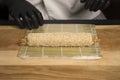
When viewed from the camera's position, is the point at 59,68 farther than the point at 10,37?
No

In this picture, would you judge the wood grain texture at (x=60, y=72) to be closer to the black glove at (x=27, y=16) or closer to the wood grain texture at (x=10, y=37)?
the wood grain texture at (x=10, y=37)

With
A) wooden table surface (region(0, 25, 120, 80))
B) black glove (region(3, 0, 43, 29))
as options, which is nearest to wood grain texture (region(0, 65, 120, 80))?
wooden table surface (region(0, 25, 120, 80))

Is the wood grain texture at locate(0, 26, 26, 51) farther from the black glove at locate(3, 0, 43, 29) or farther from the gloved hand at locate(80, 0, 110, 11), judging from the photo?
the gloved hand at locate(80, 0, 110, 11)

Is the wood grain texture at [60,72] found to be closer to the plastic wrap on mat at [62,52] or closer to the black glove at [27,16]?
the plastic wrap on mat at [62,52]

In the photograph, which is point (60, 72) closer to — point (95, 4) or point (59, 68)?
point (59, 68)

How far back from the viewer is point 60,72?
52 cm

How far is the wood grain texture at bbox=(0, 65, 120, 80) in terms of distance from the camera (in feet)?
1.68

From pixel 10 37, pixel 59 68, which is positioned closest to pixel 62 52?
pixel 59 68

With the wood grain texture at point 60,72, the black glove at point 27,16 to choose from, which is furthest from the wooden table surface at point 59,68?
the black glove at point 27,16

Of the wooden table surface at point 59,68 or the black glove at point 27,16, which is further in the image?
the black glove at point 27,16

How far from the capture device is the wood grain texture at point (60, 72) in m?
0.51

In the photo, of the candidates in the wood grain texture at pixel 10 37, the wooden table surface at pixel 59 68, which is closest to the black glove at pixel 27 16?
the wood grain texture at pixel 10 37

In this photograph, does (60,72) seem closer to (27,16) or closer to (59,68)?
(59,68)

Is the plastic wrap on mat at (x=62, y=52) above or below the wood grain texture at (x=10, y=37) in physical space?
above
